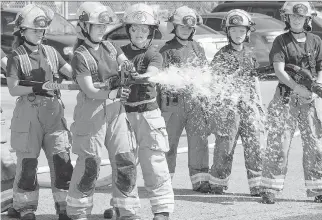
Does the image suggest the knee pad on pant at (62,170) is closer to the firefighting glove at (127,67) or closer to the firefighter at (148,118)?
the firefighter at (148,118)

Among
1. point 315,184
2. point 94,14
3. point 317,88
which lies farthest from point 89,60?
point 315,184

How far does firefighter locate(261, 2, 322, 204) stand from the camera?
8.03 meters

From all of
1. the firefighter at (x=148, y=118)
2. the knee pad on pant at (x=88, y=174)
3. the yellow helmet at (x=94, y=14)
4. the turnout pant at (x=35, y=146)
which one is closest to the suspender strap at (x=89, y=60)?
the yellow helmet at (x=94, y=14)

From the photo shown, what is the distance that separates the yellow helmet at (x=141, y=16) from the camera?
23.8ft

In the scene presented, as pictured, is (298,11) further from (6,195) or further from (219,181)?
(6,195)

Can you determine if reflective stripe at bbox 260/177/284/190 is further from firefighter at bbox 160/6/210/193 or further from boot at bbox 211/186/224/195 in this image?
firefighter at bbox 160/6/210/193

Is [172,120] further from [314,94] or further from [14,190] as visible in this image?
[14,190]

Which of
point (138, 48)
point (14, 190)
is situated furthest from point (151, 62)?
point (14, 190)

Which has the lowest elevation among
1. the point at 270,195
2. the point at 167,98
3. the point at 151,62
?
the point at 270,195

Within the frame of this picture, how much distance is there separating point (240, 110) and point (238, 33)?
69 centimetres

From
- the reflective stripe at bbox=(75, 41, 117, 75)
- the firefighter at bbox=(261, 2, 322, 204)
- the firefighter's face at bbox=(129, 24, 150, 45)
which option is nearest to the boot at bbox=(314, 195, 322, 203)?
the firefighter at bbox=(261, 2, 322, 204)

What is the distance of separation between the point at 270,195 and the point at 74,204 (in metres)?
1.91

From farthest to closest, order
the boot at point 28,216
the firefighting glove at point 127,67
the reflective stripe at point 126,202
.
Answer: the boot at point 28,216 < the reflective stripe at point 126,202 < the firefighting glove at point 127,67

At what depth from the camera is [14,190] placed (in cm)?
718
